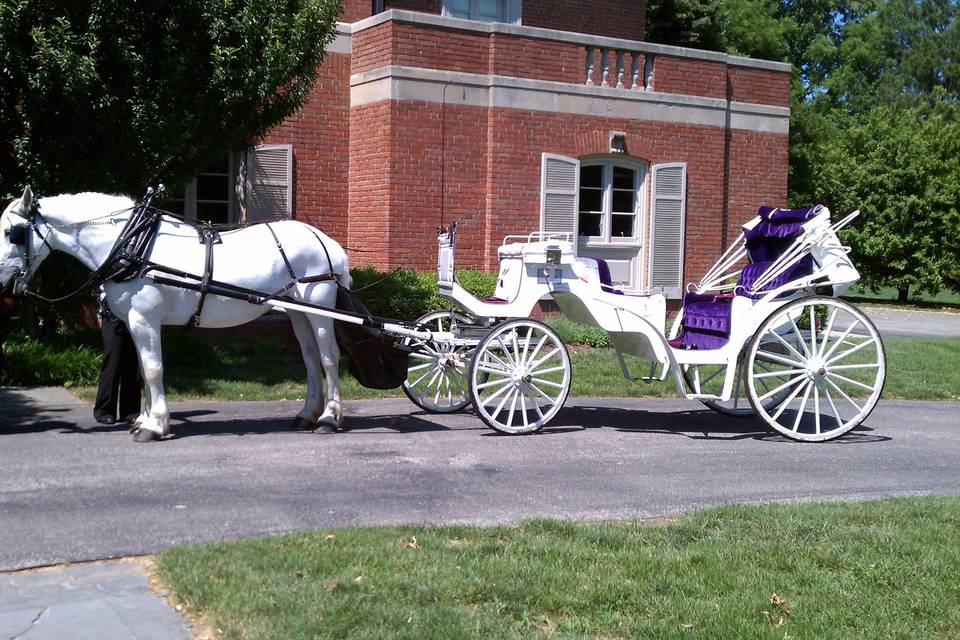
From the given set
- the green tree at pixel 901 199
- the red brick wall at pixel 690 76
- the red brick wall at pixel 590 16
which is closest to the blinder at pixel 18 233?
the red brick wall at pixel 690 76

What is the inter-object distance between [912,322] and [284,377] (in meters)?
18.3

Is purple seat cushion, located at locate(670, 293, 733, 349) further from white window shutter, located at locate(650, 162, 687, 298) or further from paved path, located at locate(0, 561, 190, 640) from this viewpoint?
white window shutter, located at locate(650, 162, 687, 298)

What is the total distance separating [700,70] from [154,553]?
15.6 metres

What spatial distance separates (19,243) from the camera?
29.3 feet

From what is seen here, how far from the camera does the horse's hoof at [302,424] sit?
9.99 m

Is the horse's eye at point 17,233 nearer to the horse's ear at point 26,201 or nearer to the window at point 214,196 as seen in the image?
the horse's ear at point 26,201

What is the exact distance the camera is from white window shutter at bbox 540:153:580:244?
17.8 meters

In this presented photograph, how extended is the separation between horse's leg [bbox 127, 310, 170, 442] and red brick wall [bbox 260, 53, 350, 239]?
848 cm

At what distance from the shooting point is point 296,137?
17.3 metres

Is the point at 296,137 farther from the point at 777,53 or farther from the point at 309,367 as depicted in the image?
the point at 777,53

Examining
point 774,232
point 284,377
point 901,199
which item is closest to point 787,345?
point 774,232

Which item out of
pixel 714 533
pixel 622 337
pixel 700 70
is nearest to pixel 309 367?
pixel 622 337

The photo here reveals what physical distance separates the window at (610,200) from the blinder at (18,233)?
430 inches

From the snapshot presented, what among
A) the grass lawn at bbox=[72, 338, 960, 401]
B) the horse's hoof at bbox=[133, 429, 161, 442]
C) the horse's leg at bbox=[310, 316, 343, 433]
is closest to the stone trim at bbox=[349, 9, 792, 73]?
the grass lawn at bbox=[72, 338, 960, 401]
